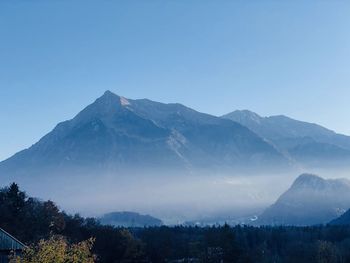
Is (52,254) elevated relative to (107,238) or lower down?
elevated

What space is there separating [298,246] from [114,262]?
70.0 metres

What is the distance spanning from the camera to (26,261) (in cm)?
4562

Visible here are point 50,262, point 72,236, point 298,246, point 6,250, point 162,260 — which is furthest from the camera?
point 298,246

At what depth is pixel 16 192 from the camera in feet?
446

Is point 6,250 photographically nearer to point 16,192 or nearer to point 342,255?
point 16,192

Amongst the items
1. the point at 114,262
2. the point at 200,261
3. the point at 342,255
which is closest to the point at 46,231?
the point at 114,262

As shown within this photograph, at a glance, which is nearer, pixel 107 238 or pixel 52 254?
pixel 52 254

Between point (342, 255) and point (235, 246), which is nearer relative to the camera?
point (235, 246)

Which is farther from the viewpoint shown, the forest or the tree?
the forest

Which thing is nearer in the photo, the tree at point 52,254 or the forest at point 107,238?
the tree at point 52,254

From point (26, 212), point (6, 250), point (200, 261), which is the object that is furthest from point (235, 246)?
point (6, 250)

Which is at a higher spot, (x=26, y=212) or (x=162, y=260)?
(x=26, y=212)

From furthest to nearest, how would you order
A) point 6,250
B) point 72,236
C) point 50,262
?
1. point 72,236
2. point 6,250
3. point 50,262

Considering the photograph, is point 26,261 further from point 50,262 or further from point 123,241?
point 123,241
